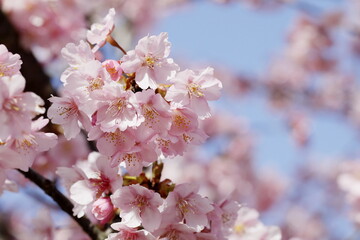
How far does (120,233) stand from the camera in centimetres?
154

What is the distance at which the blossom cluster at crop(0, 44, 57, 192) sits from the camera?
1.37m

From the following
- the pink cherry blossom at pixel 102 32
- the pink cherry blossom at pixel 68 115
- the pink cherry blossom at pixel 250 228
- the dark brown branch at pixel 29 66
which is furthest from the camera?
the dark brown branch at pixel 29 66

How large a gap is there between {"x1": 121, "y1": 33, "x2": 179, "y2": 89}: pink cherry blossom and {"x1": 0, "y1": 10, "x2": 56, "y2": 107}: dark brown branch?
1619mm

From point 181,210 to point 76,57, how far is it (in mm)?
615

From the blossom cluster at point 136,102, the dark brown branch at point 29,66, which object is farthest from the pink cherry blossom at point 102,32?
the dark brown branch at point 29,66

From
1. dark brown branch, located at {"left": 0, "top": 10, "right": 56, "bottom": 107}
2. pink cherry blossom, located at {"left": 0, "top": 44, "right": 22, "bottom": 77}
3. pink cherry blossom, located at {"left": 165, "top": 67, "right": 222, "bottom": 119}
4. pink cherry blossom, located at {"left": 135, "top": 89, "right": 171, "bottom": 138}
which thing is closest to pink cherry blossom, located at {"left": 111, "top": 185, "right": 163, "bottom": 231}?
pink cherry blossom, located at {"left": 135, "top": 89, "right": 171, "bottom": 138}

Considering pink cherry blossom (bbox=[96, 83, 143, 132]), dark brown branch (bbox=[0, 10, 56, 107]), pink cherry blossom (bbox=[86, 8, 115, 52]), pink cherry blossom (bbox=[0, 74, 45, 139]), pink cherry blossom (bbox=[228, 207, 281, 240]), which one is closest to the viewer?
pink cherry blossom (bbox=[0, 74, 45, 139])

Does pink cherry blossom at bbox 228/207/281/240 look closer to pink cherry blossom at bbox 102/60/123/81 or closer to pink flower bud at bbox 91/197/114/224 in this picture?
pink flower bud at bbox 91/197/114/224

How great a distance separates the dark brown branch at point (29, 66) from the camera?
3.08 meters

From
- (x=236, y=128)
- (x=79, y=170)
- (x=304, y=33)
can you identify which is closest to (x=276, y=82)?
(x=236, y=128)

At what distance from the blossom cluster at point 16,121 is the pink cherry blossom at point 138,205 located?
294mm

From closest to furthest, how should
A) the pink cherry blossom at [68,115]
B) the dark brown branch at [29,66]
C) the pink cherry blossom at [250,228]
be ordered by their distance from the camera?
the pink cherry blossom at [68,115] < the pink cherry blossom at [250,228] < the dark brown branch at [29,66]

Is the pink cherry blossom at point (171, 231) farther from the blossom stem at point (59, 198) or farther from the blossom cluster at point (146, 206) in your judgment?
the blossom stem at point (59, 198)

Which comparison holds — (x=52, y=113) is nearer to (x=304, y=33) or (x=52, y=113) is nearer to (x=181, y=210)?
(x=181, y=210)
